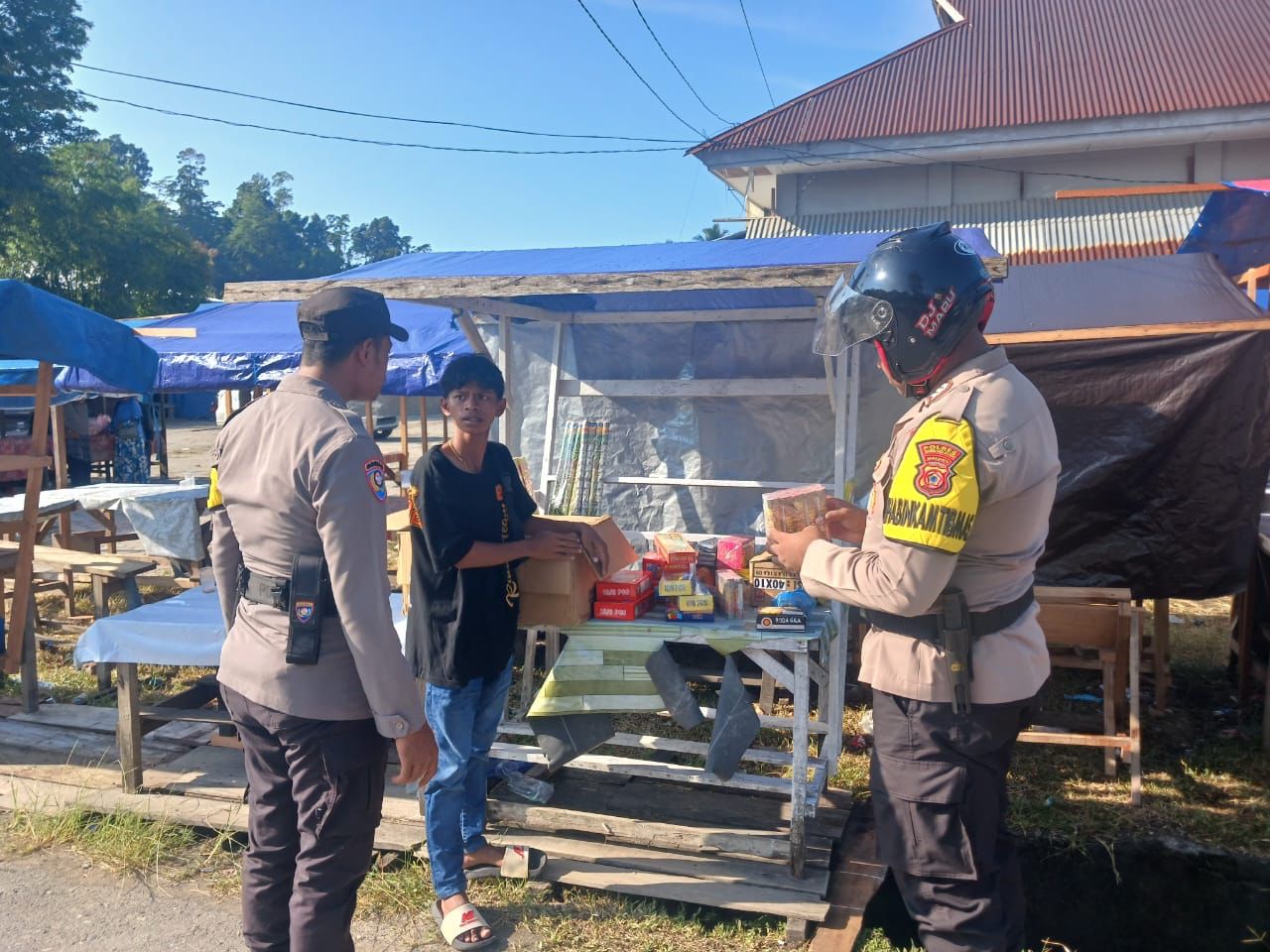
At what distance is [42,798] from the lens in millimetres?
4082

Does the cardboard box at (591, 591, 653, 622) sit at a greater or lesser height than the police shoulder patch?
lesser

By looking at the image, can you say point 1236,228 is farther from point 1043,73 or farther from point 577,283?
point 1043,73

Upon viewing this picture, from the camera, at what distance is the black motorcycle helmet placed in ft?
7.25

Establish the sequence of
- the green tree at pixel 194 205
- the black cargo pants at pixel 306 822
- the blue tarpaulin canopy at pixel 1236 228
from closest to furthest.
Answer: the black cargo pants at pixel 306 822 → the blue tarpaulin canopy at pixel 1236 228 → the green tree at pixel 194 205

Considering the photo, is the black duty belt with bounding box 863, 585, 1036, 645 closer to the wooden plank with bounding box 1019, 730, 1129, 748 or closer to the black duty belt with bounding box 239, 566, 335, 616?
the black duty belt with bounding box 239, 566, 335, 616

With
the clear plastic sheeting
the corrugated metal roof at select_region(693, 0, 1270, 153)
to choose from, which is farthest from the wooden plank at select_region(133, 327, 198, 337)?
the corrugated metal roof at select_region(693, 0, 1270, 153)

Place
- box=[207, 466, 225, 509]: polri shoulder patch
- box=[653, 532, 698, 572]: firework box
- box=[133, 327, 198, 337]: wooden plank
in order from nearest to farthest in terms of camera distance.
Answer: box=[207, 466, 225, 509]: polri shoulder patch → box=[653, 532, 698, 572]: firework box → box=[133, 327, 198, 337]: wooden plank

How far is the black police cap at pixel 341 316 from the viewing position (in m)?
2.36

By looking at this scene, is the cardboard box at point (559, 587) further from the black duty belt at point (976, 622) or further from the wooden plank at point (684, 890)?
the black duty belt at point (976, 622)

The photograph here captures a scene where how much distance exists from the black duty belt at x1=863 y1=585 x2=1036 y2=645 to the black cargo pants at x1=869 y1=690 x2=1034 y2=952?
0.17m

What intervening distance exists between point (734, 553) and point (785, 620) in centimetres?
48

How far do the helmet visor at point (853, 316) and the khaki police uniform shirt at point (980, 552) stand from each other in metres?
0.22

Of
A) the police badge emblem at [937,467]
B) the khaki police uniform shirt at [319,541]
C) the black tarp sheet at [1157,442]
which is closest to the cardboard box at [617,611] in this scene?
the khaki police uniform shirt at [319,541]

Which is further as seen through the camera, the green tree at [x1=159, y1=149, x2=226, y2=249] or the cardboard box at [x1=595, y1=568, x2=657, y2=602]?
the green tree at [x1=159, y1=149, x2=226, y2=249]
